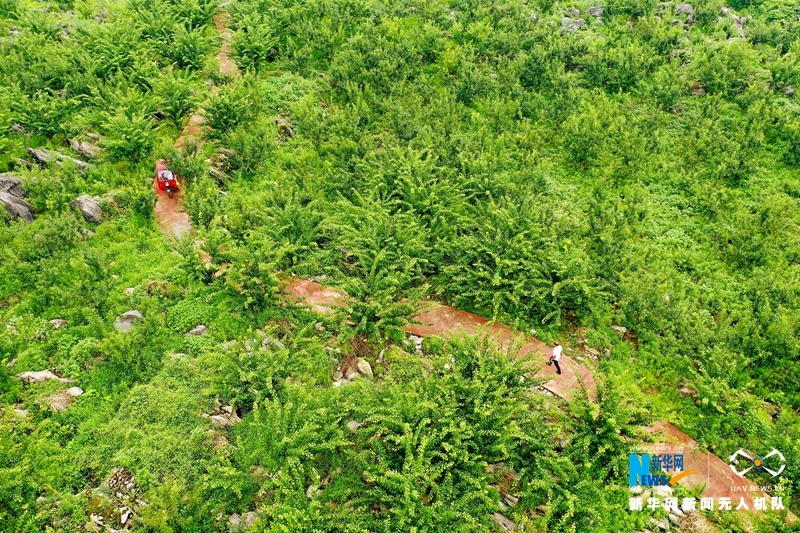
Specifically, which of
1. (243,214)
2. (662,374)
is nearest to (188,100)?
(243,214)

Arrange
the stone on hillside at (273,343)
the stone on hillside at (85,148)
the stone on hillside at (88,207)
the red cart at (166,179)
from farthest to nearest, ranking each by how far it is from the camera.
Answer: the stone on hillside at (85,148)
the red cart at (166,179)
the stone on hillside at (88,207)
the stone on hillside at (273,343)

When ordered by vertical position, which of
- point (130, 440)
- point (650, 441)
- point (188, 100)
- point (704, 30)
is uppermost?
point (704, 30)

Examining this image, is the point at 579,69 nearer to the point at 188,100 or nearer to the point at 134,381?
the point at 188,100

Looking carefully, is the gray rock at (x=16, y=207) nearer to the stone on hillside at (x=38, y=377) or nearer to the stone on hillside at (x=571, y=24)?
the stone on hillside at (x=38, y=377)

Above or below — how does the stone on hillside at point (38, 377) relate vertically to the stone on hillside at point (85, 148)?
below

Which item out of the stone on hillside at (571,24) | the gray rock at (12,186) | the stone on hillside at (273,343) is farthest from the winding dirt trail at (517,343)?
the stone on hillside at (571,24)

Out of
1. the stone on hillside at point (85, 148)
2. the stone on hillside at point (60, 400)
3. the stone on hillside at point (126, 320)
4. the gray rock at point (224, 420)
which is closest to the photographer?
the stone on hillside at point (60, 400)
